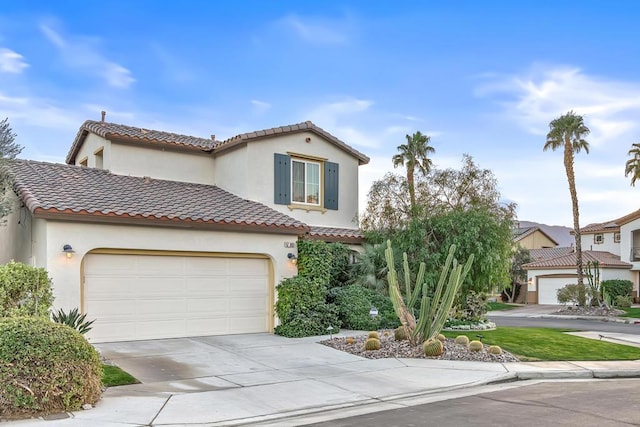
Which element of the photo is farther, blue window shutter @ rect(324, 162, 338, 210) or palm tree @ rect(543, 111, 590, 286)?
palm tree @ rect(543, 111, 590, 286)

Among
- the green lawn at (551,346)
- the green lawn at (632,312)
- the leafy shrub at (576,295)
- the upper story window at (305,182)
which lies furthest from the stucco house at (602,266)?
the upper story window at (305,182)

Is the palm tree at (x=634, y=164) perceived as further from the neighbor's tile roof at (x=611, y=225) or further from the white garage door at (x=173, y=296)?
the white garage door at (x=173, y=296)

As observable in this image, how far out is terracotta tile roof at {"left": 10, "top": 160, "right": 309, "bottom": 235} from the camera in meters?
13.9

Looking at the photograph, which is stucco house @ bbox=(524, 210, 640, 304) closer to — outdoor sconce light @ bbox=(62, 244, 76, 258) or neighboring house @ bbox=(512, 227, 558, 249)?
neighboring house @ bbox=(512, 227, 558, 249)

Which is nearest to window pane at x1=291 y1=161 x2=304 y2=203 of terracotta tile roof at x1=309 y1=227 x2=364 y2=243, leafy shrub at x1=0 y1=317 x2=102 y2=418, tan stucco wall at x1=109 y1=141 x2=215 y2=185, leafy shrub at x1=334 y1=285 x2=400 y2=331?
terracotta tile roof at x1=309 y1=227 x2=364 y2=243

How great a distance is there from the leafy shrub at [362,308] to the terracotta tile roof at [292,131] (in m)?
5.89

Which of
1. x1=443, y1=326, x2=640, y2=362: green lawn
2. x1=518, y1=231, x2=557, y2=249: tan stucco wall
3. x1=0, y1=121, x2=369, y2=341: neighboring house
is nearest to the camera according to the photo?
x1=0, y1=121, x2=369, y2=341: neighboring house

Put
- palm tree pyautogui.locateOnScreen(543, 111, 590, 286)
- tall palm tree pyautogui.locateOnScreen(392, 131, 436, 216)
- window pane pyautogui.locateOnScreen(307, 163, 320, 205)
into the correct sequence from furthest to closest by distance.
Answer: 1. tall palm tree pyautogui.locateOnScreen(392, 131, 436, 216)
2. palm tree pyautogui.locateOnScreen(543, 111, 590, 286)
3. window pane pyautogui.locateOnScreen(307, 163, 320, 205)

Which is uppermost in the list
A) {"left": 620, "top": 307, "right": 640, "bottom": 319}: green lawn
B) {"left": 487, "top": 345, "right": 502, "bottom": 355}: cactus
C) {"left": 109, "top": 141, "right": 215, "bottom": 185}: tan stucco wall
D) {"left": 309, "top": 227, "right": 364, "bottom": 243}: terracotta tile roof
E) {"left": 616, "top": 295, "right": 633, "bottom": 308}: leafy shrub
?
{"left": 109, "top": 141, "right": 215, "bottom": 185}: tan stucco wall

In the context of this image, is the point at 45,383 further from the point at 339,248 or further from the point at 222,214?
the point at 339,248

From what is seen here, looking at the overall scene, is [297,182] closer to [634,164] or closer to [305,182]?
[305,182]

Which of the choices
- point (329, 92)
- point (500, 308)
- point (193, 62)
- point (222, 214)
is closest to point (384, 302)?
point (222, 214)

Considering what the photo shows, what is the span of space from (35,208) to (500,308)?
3425 centimetres

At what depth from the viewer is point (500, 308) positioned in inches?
1602
